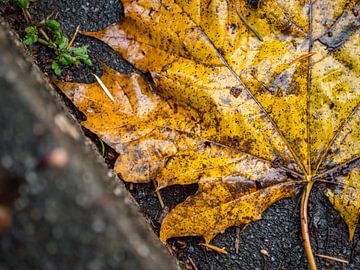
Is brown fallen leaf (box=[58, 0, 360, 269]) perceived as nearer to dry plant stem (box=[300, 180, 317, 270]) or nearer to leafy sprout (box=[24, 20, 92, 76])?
dry plant stem (box=[300, 180, 317, 270])

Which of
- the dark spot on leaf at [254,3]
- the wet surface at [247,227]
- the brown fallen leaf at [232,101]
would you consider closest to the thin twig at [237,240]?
the wet surface at [247,227]

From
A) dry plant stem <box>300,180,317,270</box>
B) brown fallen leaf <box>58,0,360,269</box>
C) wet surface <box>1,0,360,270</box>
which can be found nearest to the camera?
brown fallen leaf <box>58,0,360,269</box>

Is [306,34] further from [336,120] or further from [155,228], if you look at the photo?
[155,228]

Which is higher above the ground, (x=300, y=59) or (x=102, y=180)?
(x=300, y=59)

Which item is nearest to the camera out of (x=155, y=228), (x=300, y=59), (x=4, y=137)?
(x=4, y=137)

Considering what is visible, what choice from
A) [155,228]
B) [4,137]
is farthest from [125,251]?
[155,228]

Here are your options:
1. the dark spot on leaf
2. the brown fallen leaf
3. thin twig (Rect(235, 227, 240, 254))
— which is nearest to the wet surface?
thin twig (Rect(235, 227, 240, 254))

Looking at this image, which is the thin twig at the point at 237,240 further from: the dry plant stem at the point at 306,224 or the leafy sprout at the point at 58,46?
the leafy sprout at the point at 58,46
